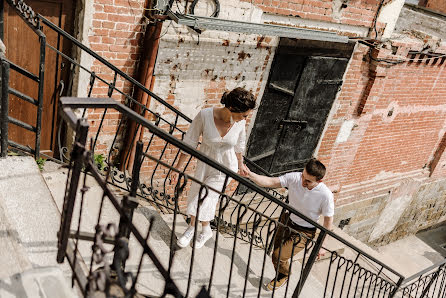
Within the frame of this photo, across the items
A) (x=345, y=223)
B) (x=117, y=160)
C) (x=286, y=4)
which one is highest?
(x=286, y=4)

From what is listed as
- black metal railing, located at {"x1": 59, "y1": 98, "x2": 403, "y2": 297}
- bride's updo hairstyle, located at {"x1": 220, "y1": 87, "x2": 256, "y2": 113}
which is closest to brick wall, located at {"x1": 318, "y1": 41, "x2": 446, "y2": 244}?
black metal railing, located at {"x1": 59, "y1": 98, "x2": 403, "y2": 297}

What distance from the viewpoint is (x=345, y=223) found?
32.7ft

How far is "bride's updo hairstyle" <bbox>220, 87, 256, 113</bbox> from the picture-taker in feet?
11.3

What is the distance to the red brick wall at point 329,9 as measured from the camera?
19.2ft

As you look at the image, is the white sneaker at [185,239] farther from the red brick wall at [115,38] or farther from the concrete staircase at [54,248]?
the red brick wall at [115,38]

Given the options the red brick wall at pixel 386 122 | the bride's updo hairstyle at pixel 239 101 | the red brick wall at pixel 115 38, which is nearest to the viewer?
the bride's updo hairstyle at pixel 239 101

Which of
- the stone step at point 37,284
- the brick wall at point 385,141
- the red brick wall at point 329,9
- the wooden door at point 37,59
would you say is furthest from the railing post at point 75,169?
the brick wall at point 385,141

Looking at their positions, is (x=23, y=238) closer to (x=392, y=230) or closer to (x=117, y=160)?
(x=117, y=160)

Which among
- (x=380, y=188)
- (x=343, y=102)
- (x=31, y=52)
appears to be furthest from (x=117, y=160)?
(x=380, y=188)

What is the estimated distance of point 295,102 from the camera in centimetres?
697

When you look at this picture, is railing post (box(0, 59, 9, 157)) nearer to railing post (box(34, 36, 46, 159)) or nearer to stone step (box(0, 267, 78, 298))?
railing post (box(34, 36, 46, 159))

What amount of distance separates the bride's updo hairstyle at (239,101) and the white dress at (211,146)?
0.63 ft

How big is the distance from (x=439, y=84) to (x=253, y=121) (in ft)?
17.9

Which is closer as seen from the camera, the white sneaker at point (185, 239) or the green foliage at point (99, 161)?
the white sneaker at point (185, 239)
